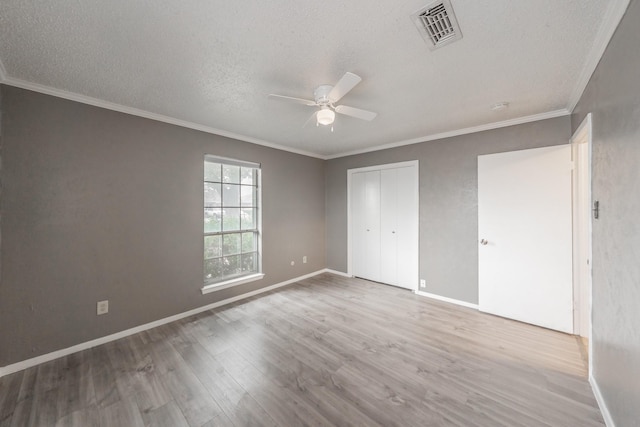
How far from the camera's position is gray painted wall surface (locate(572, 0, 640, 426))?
1.15m

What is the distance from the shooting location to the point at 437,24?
1.38 metres

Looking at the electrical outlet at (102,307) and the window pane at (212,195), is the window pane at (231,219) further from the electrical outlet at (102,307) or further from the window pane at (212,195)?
the electrical outlet at (102,307)

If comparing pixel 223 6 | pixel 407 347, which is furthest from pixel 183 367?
pixel 223 6

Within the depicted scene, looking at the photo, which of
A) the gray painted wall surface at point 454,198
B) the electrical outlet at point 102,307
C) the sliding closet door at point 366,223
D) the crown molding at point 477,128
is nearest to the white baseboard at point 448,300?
the gray painted wall surface at point 454,198

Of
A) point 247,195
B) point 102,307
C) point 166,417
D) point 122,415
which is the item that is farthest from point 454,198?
point 102,307

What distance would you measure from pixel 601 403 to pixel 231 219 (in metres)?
4.02

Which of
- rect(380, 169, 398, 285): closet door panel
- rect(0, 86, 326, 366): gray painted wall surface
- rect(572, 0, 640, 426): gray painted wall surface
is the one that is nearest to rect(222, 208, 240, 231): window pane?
rect(0, 86, 326, 366): gray painted wall surface

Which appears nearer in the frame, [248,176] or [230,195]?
[230,195]

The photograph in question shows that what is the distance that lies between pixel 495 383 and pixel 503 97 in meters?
2.58

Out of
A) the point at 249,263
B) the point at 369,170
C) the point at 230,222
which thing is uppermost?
the point at 369,170

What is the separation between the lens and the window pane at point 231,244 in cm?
348

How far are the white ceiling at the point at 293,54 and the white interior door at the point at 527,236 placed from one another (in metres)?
0.63

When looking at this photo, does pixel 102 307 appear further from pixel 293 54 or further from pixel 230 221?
pixel 293 54

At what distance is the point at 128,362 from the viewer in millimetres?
2082
